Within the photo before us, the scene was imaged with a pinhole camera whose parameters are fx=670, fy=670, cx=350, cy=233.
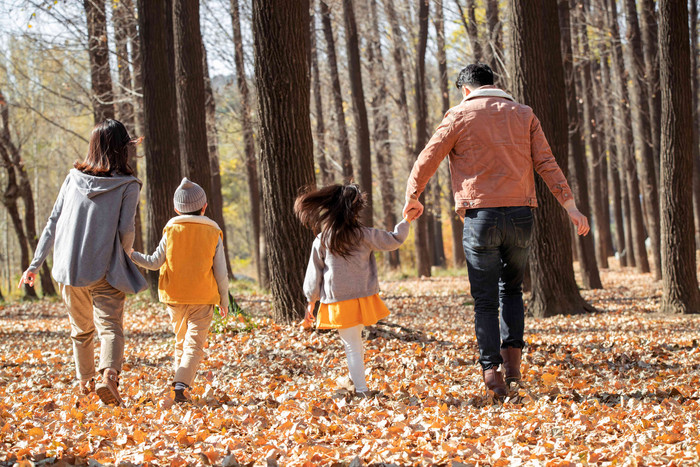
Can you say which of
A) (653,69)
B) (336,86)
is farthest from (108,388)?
(336,86)

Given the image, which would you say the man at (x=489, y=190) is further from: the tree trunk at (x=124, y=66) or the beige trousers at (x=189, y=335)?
the tree trunk at (x=124, y=66)

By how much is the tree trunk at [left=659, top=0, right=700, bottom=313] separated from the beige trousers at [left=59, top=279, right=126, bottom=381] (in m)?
8.32

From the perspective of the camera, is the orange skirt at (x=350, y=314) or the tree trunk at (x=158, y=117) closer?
the orange skirt at (x=350, y=314)

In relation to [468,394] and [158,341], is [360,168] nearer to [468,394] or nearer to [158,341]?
[158,341]

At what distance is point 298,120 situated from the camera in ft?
25.0

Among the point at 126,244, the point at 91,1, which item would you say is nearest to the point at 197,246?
the point at 126,244

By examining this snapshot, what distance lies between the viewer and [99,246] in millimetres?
4914

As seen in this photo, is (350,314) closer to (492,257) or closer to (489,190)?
(492,257)

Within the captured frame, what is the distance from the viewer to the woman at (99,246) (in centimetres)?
491

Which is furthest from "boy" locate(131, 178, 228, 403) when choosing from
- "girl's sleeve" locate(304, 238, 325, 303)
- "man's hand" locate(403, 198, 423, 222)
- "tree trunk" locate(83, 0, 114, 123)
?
"tree trunk" locate(83, 0, 114, 123)

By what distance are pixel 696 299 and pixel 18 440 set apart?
31.4ft

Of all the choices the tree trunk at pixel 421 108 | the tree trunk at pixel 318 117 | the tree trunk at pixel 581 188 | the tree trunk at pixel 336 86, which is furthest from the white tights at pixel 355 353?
the tree trunk at pixel 318 117

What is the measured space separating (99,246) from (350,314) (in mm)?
1907

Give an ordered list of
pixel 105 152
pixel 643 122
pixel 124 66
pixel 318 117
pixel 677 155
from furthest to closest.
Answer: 1. pixel 318 117
2. pixel 643 122
3. pixel 124 66
4. pixel 677 155
5. pixel 105 152
